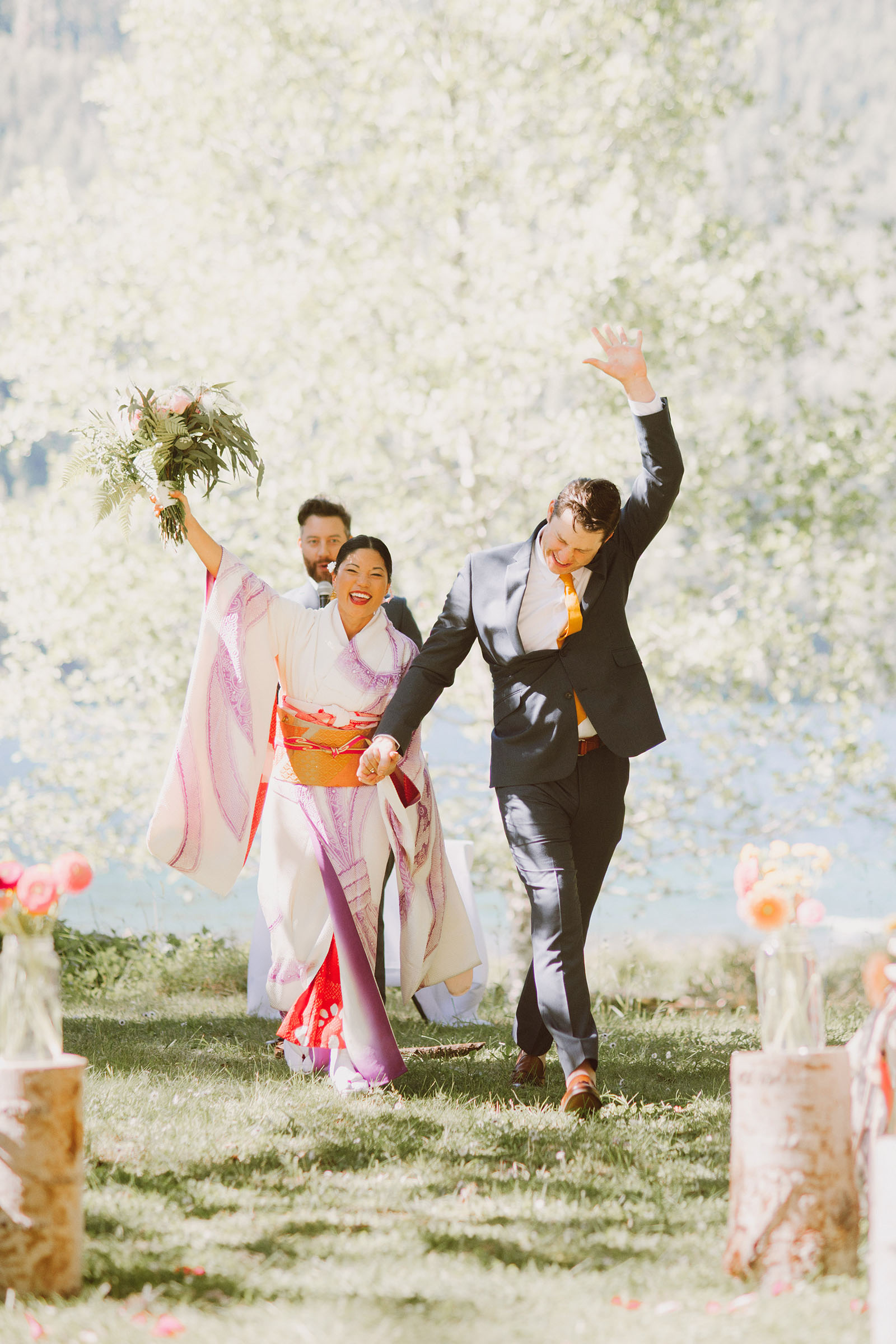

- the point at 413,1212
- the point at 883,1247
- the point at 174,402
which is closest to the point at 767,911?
the point at 883,1247

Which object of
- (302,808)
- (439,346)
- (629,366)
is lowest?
(302,808)

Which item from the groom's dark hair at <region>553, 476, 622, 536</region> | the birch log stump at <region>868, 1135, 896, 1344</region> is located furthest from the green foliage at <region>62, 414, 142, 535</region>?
the birch log stump at <region>868, 1135, 896, 1344</region>

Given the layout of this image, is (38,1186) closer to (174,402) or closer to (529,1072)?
(529,1072)

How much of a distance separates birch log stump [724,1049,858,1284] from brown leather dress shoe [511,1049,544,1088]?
2026mm

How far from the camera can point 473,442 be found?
9969 mm

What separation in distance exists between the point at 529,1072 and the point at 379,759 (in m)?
1.24

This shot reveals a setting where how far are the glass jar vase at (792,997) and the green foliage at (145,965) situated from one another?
16.8 ft

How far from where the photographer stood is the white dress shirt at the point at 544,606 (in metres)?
4.48

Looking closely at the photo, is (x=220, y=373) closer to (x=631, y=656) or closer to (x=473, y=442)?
(x=473, y=442)

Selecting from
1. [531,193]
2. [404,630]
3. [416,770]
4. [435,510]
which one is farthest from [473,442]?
[416,770]

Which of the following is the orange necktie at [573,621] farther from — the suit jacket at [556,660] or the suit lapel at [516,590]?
the suit lapel at [516,590]

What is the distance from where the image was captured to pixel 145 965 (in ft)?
25.0

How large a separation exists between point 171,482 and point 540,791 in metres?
1.70

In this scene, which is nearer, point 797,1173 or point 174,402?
point 797,1173
